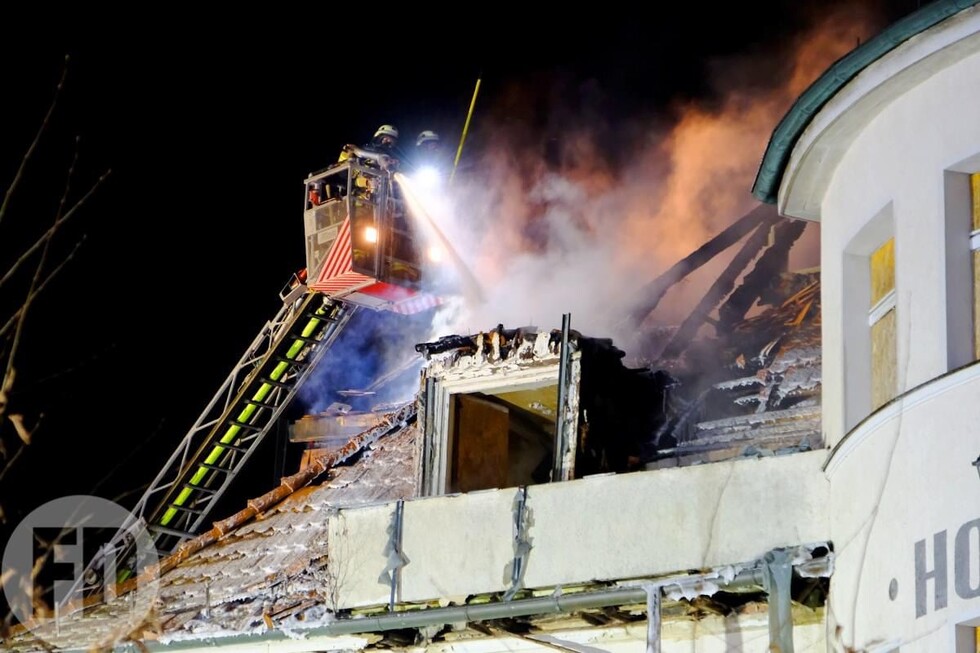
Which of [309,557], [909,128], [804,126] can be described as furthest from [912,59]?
[309,557]

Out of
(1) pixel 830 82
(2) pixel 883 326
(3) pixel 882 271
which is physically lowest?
(2) pixel 883 326

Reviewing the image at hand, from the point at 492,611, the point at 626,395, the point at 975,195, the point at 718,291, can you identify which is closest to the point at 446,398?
the point at 626,395

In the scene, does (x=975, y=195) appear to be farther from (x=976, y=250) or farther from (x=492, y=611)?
(x=492, y=611)

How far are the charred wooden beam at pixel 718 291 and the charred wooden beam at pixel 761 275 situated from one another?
0.76 ft

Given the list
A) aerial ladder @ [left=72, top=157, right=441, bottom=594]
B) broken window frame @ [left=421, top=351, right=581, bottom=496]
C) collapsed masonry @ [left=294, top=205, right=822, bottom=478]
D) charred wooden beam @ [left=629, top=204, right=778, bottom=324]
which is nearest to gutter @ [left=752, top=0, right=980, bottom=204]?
collapsed masonry @ [left=294, top=205, right=822, bottom=478]

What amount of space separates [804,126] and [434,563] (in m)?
5.01

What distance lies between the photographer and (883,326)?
11898 millimetres

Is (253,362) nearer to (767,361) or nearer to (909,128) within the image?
(767,361)

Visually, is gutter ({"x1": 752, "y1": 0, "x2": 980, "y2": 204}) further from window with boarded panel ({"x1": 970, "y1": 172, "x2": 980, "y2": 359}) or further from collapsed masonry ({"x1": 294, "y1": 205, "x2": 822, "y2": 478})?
collapsed masonry ({"x1": 294, "y1": 205, "x2": 822, "y2": 478})

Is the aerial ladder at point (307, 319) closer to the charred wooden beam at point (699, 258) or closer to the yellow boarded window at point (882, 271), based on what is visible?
the charred wooden beam at point (699, 258)

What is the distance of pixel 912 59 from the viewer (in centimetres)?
1084

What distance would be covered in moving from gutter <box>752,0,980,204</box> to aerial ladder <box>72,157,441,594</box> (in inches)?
599

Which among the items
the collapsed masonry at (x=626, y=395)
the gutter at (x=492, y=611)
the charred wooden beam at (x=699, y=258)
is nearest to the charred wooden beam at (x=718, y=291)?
the collapsed masonry at (x=626, y=395)

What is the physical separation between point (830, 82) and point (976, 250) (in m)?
1.73
